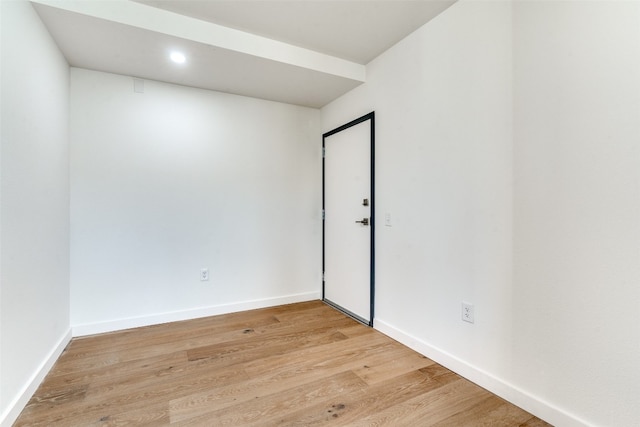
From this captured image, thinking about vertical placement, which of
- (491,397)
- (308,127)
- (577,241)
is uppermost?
(308,127)

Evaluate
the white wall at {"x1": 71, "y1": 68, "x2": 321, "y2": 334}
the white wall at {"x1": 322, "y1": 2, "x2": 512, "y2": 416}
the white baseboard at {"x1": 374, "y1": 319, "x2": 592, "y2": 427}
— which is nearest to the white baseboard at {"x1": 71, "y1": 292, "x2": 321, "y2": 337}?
the white wall at {"x1": 71, "y1": 68, "x2": 321, "y2": 334}

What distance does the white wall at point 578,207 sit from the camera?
50.7 inches

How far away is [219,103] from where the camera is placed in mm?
3172

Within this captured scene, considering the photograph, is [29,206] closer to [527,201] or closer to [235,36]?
[235,36]

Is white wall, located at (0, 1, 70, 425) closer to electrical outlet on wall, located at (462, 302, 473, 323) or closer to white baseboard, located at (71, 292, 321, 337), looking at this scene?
white baseboard, located at (71, 292, 321, 337)

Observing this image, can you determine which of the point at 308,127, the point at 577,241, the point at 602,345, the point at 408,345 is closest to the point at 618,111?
the point at 577,241

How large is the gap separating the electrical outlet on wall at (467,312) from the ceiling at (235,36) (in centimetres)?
201

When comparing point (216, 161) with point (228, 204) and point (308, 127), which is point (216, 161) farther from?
point (308, 127)

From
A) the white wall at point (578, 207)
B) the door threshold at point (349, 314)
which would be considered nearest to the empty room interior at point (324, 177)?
the white wall at point (578, 207)

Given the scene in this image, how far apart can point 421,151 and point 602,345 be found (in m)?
1.51

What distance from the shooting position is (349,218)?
126 inches

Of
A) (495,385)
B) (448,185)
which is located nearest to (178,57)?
(448,185)

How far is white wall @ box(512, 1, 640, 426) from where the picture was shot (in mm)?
1287

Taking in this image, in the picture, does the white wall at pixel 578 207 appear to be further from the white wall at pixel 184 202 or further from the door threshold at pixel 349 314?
the white wall at pixel 184 202
